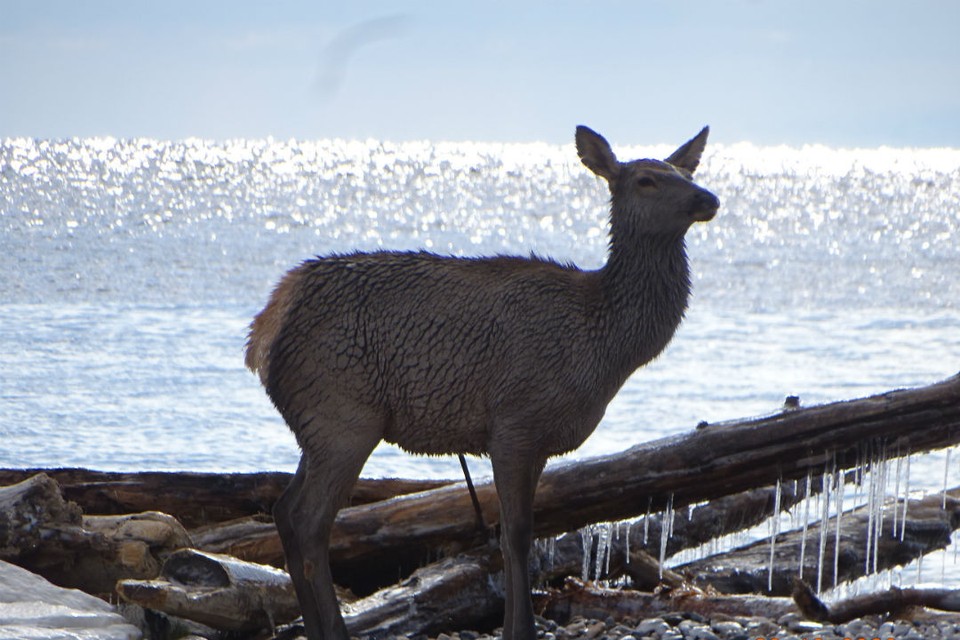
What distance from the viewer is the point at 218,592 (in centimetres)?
641

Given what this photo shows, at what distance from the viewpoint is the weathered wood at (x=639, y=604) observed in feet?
22.7

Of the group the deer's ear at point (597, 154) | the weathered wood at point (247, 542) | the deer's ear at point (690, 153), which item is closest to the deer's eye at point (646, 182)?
the deer's ear at point (597, 154)

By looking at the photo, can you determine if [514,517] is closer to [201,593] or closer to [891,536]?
[201,593]

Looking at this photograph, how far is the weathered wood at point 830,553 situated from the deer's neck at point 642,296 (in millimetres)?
2009

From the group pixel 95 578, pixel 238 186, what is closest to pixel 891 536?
pixel 95 578

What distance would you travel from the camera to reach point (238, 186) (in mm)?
76000

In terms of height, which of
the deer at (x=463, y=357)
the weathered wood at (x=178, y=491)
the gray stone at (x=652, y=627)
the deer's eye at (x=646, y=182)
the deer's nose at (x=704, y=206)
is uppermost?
the deer's eye at (x=646, y=182)

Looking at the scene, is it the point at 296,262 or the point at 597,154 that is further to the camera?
the point at 296,262

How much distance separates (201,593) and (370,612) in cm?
85

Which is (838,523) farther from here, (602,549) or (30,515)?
(30,515)

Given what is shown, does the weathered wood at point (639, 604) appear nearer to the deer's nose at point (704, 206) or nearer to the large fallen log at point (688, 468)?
the large fallen log at point (688, 468)

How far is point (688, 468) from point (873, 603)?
4.39ft

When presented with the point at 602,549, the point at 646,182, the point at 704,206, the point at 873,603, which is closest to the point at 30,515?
the point at 602,549

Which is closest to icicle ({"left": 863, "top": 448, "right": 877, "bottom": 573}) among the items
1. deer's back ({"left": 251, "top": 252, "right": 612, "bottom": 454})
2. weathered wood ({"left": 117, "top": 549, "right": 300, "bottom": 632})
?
deer's back ({"left": 251, "top": 252, "right": 612, "bottom": 454})
